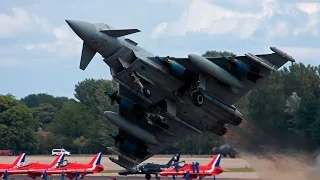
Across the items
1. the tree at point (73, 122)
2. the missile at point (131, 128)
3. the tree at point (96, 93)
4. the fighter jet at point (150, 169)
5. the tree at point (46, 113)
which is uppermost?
the tree at point (46, 113)

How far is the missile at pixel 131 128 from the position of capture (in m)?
40.9

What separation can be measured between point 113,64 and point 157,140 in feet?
25.3

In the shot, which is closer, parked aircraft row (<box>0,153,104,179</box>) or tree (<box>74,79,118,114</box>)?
→ parked aircraft row (<box>0,153,104,179</box>)

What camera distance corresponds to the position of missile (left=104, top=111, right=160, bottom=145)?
40938 mm

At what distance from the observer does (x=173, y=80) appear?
3659 centimetres

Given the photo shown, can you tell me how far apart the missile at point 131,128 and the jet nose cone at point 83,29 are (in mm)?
6157

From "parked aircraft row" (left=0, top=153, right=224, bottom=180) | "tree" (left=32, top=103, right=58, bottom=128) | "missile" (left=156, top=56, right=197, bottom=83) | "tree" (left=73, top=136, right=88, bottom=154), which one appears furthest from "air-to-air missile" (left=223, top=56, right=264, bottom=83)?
"tree" (left=32, top=103, right=58, bottom=128)

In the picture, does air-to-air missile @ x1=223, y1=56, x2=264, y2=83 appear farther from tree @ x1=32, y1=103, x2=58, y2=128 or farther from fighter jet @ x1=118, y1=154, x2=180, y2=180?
tree @ x1=32, y1=103, x2=58, y2=128

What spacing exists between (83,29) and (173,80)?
16.3 ft

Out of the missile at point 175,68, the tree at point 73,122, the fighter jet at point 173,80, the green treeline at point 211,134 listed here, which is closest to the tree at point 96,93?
the green treeline at point 211,134

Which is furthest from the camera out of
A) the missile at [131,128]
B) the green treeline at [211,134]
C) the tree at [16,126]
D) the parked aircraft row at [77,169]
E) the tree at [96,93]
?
the tree at [96,93]

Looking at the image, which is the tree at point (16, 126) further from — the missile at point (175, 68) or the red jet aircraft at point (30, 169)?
the missile at point (175, 68)

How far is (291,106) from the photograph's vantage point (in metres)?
45.8

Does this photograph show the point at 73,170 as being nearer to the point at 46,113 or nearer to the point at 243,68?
the point at 243,68
